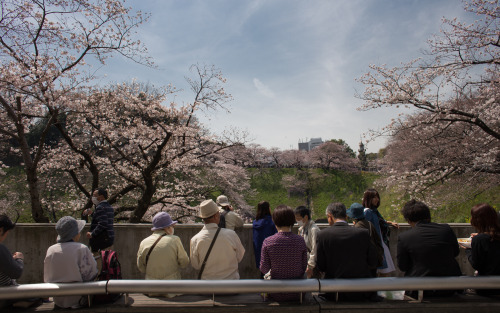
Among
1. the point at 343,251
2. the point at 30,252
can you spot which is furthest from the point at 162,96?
the point at 343,251

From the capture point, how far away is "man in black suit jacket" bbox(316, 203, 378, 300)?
3.07 meters

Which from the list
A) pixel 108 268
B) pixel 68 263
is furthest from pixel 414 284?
pixel 68 263

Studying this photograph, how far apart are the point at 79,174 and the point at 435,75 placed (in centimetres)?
1645

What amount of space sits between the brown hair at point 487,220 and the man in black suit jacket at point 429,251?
31 centimetres

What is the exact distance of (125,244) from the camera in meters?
5.41

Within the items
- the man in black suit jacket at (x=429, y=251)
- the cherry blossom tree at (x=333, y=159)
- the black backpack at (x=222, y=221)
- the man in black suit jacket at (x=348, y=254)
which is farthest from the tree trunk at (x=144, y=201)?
the cherry blossom tree at (x=333, y=159)

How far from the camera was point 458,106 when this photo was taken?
9.69 meters

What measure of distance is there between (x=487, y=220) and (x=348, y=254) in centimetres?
145

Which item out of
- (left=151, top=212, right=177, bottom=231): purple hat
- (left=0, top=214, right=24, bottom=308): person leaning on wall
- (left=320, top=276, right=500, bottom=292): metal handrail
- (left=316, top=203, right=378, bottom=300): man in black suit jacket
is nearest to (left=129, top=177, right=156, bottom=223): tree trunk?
(left=151, top=212, right=177, bottom=231): purple hat

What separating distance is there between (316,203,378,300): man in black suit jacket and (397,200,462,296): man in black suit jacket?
15.0 inches

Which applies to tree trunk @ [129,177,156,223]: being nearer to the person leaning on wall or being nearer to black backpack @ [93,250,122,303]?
black backpack @ [93,250,122,303]

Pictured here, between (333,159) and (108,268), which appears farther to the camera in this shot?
(333,159)

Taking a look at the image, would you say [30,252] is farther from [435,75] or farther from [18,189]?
[18,189]

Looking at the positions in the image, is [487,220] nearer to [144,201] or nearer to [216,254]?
[216,254]
